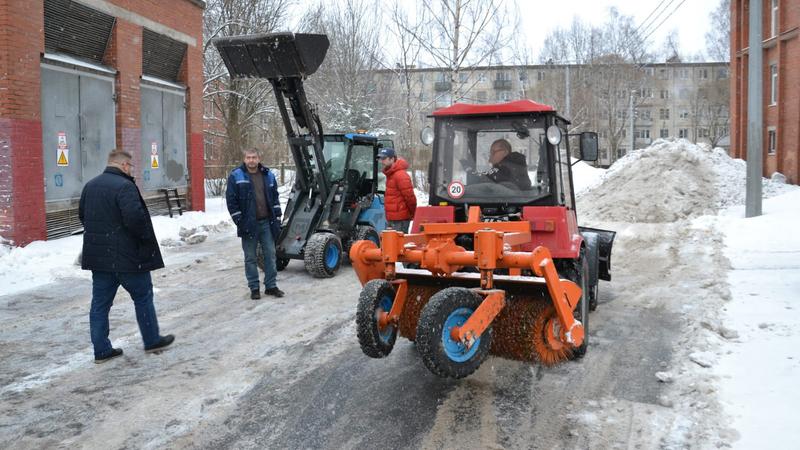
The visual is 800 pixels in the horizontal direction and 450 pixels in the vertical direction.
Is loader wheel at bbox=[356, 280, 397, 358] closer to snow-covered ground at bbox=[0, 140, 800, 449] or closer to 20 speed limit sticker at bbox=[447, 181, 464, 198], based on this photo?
snow-covered ground at bbox=[0, 140, 800, 449]

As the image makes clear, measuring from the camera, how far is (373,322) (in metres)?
4.53

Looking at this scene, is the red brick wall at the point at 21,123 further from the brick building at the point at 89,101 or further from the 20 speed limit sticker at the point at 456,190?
the 20 speed limit sticker at the point at 456,190

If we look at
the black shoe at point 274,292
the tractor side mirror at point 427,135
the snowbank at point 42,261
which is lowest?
the black shoe at point 274,292

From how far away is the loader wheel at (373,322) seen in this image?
4523 millimetres

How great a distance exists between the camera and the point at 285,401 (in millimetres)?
4770

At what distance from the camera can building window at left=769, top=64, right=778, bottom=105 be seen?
24797mm

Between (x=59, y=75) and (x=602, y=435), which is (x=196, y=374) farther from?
(x=59, y=75)

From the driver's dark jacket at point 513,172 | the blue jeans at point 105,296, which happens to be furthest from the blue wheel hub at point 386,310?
the blue jeans at point 105,296

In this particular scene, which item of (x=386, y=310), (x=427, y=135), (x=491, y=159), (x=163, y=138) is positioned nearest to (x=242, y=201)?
(x=427, y=135)

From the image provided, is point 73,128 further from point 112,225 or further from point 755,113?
point 755,113

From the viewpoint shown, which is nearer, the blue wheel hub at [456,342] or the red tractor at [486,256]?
the blue wheel hub at [456,342]

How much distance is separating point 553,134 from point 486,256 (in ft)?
5.61

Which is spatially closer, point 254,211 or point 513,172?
point 513,172

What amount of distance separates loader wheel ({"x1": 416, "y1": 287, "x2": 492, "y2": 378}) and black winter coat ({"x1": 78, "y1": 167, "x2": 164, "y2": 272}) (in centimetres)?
277
